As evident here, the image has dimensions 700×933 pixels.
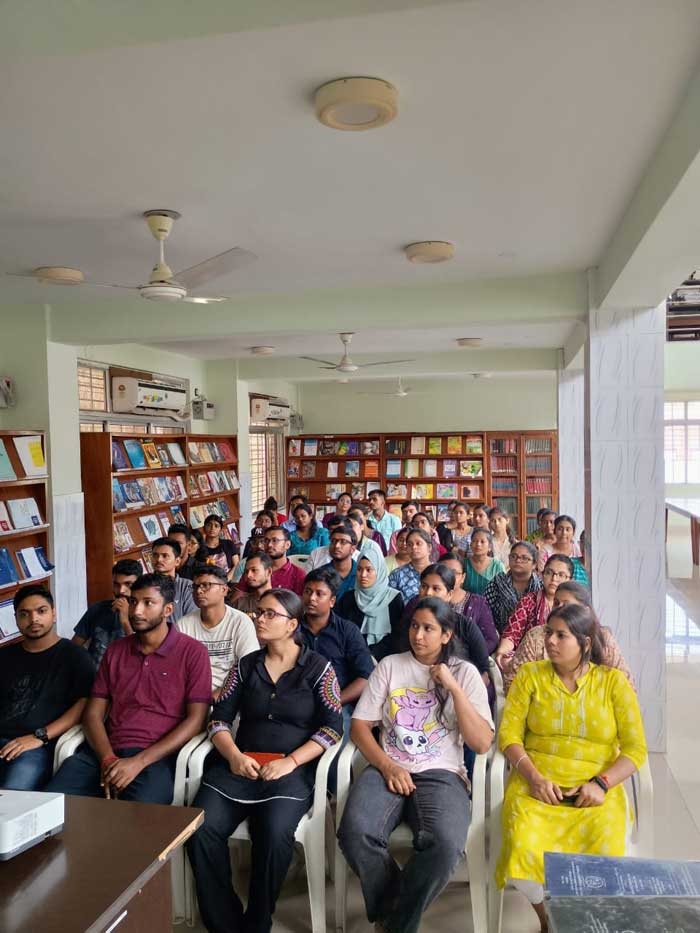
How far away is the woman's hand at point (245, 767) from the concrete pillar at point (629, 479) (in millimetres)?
2630

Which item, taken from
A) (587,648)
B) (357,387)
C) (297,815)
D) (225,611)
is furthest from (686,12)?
(357,387)

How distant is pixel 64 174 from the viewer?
9.49ft

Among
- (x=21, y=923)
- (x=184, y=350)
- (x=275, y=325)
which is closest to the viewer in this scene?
(x=21, y=923)

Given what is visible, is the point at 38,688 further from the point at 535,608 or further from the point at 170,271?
the point at 535,608

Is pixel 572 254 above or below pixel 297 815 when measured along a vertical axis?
above

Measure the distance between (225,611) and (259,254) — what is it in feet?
6.70

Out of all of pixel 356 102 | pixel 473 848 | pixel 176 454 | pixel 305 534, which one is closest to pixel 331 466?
pixel 176 454

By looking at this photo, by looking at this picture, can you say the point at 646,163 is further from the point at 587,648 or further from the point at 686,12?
the point at 587,648

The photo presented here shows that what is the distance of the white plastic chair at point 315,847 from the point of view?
2.63 meters

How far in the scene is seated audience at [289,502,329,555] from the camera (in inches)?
271

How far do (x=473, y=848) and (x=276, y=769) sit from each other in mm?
774

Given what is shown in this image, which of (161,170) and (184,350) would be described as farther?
(184,350)

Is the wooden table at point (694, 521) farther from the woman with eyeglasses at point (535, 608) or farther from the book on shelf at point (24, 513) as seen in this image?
the book on shelf at point (24, 513)

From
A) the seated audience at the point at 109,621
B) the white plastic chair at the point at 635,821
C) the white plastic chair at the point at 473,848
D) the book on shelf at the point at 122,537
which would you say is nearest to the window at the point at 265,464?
the book on shelf at the point at 122,537
